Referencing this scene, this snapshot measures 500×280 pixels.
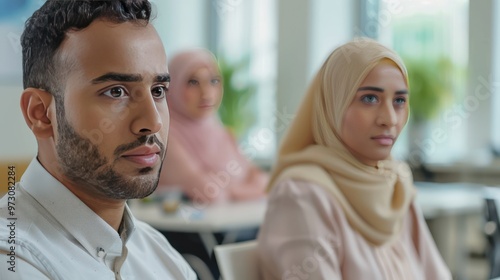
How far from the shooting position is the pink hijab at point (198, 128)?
3215 mm

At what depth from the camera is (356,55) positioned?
1.48m

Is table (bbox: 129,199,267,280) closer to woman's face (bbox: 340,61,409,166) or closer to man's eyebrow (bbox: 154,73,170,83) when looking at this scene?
woman's face (bbox: 340,61,409,166)

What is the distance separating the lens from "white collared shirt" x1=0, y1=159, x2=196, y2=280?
3.05 ft

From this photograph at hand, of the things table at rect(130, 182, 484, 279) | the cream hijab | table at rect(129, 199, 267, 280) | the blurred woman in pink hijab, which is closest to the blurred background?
table at rect(130, 182, 484, 279)

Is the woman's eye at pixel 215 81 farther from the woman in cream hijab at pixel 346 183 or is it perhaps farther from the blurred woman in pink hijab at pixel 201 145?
the woman in cream hijab at pixel 346 183

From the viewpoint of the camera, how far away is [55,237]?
99cm

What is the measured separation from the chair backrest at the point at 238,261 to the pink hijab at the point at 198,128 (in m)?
1.62

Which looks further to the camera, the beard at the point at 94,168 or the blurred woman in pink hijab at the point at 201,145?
the blurred woman in pink hijab at the point at 201,145

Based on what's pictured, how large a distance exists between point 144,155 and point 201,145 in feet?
8.56

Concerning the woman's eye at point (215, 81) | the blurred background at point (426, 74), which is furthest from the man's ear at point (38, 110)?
the blurred background at point (426, 74)

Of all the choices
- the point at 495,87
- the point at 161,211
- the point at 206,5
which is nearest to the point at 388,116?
the point at 161,211

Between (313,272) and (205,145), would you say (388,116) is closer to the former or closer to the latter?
(313,272)

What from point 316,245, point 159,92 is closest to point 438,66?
point 316,245

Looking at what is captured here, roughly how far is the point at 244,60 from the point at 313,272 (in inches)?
175
